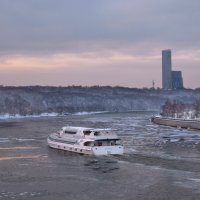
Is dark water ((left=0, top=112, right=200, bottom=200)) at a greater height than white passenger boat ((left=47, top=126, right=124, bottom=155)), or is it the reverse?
white passenger boat ((left=47, top=126, right=124, bottom=155))

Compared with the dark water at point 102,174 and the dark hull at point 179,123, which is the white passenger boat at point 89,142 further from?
the dark hull at point 179,123

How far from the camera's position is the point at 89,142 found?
6328 centimetres

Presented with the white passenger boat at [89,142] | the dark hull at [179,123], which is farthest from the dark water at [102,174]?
the dark hull at [179,123]

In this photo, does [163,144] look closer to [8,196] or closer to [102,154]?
[102,154]

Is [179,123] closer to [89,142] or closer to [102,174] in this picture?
[89,142]

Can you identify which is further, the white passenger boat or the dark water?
A: the white passenger boat

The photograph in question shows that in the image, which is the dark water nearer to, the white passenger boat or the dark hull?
the white passenger boat

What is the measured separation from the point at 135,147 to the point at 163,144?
6.26 m

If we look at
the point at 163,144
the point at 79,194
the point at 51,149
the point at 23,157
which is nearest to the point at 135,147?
the point at 163,144

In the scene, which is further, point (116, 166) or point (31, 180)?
point (116, 166)

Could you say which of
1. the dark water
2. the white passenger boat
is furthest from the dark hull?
the white passenger boat

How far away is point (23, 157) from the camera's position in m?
59.6

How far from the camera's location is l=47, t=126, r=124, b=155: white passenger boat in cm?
6097

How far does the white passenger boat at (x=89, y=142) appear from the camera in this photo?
200ft
